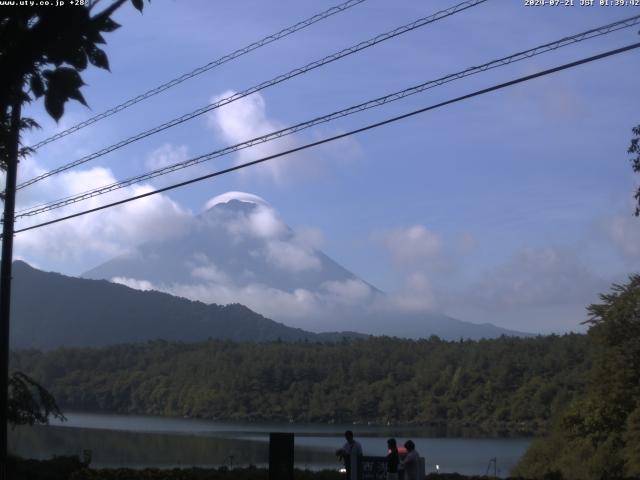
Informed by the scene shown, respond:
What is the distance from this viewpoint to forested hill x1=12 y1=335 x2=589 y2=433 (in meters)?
82.1

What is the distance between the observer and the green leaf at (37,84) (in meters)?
5.64

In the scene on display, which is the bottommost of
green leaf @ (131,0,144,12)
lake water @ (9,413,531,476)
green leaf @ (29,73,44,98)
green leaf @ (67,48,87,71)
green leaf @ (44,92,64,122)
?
lake water @ (9,413,531,476)

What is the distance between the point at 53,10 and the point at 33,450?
46.4 metres

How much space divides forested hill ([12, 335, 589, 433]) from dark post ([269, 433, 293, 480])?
56.6 m

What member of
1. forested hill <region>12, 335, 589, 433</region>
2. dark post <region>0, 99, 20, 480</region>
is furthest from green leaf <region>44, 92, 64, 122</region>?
forested hill <region>12, 335, 589, 433</region>

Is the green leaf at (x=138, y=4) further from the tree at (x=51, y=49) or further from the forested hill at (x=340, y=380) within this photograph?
the forested hill at (x=340, y=380)

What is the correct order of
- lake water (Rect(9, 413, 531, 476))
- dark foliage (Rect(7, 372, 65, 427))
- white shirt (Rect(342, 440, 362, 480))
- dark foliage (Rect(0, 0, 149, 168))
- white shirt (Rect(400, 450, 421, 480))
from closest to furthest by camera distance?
dark foliage (Rect(0, 0, 149, 168)) → white shirt (Rect(400, 450, 421, 480)) → white shirt (Rect(342, 440, 362, 480)) → dark foliage (Rect(7, 372, 65, 427)) → lake water (Rect(9, 413, 531, 476))

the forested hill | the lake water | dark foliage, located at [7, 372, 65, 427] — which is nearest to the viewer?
dark foliage, located at [7, 372, 65, 427]

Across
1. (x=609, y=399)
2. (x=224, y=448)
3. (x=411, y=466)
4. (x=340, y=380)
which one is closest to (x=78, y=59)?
(x=411, y=466)

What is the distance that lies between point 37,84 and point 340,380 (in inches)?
4041

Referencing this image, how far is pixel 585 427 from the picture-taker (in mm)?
37875

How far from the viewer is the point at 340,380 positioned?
107 meters

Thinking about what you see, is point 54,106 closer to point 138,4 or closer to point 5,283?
point 138,4

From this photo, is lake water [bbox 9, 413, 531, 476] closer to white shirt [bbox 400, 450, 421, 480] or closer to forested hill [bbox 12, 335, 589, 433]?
forested hill [bbox 12, 335, 589, 433]
